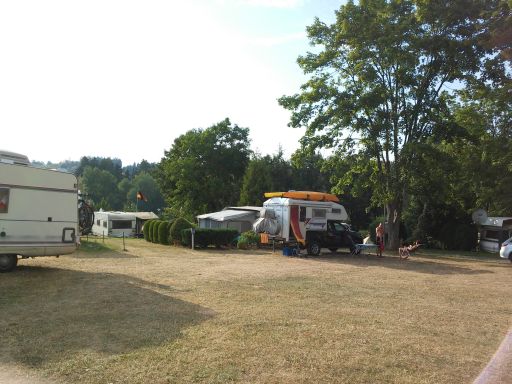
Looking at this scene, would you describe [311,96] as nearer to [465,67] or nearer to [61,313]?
[465,67]

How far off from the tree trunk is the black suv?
208 inches

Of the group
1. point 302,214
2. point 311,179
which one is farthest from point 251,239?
point 311,179

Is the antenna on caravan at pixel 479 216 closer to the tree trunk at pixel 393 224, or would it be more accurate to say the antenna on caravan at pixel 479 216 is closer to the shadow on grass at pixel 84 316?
the tree trunk at pixel 393 224

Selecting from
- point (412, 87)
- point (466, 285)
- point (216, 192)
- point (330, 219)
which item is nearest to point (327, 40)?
point (412, 87)

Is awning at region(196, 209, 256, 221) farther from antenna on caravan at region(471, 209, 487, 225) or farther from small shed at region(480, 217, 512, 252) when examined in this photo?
small shed at region(480, 217, 512, 252)

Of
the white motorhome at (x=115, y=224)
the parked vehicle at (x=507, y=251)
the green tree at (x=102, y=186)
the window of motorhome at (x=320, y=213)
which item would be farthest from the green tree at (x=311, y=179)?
the green tree at (x=102, y=186)

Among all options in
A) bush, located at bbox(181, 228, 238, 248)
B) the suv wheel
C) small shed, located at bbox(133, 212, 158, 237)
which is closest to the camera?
the suv wheel

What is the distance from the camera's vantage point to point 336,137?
2877 centimetres

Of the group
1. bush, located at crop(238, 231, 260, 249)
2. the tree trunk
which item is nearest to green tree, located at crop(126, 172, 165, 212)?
bush, located at crop(238, 231, 260, 249)

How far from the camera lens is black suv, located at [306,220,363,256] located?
22.1 m

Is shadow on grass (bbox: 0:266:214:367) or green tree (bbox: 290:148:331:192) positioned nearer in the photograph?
shadow on grass (bbox: 0:266:214:367)

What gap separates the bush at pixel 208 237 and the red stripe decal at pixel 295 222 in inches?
208

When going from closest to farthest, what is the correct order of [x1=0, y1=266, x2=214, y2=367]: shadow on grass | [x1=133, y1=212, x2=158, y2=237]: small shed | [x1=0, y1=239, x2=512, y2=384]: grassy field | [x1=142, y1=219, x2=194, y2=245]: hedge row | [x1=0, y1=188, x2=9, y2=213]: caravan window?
[x1=0, y1=239, x2=512, y2=384]: grassy field
[x1=0, y1=266, x2=214, y2=367]: shadow on grass
[x1=0, y1=188, x2=9, y2=213]: caravan window
[x1=142, y1=219, x2=194, y2=245]: hedge row
[x1=133, y1=212, x2=158, y2=237]: small shed

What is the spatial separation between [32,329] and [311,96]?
2307 cm
